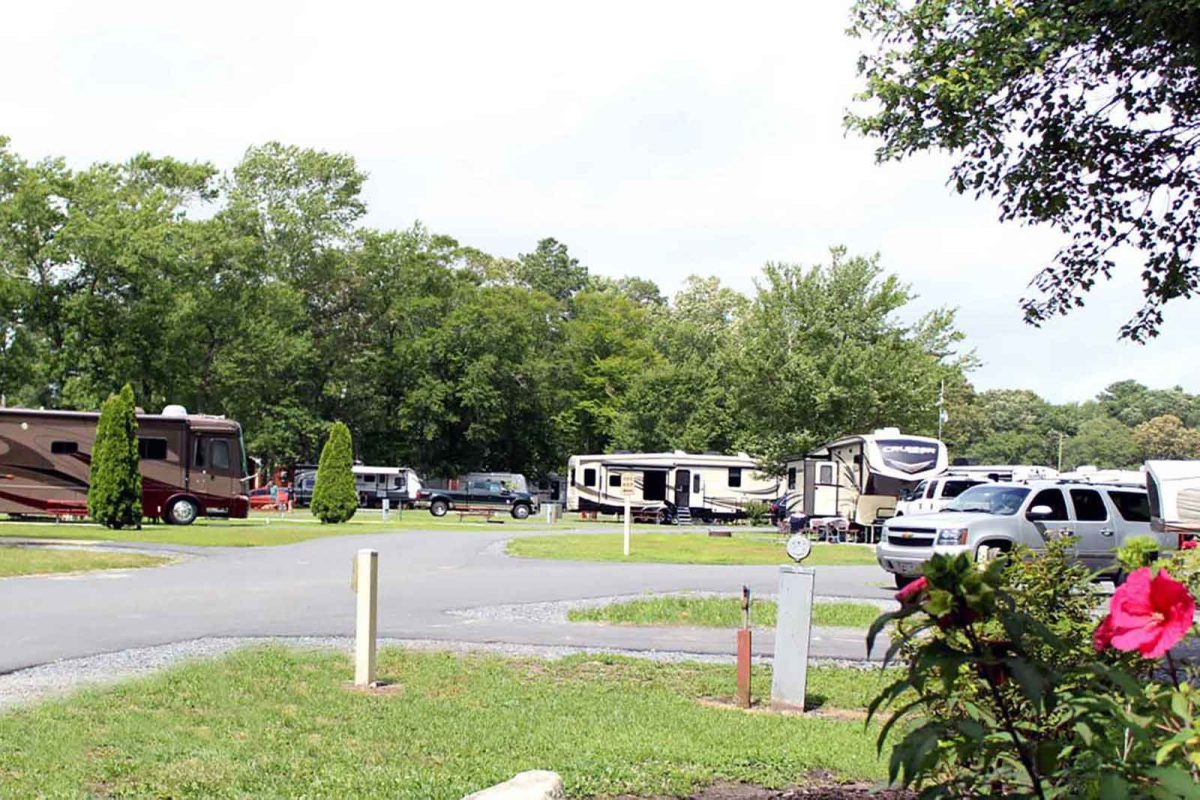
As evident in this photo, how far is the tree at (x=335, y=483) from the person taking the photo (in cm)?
3862

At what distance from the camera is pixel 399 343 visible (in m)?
65.0

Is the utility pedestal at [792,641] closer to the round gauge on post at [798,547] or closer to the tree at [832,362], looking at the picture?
the round gauge on post at [798,547]

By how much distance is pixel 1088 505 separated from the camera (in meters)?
20.0

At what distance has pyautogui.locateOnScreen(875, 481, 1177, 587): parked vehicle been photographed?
18.3 m

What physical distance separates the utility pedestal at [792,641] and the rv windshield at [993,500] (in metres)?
11.1

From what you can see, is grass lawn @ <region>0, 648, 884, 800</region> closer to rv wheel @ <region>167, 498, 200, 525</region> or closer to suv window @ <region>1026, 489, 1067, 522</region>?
suv window @ <region>1026, 489, 1067, 522</region>

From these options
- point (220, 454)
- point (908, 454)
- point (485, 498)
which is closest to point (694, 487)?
point (485, 498)

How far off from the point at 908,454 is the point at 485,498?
24229mm

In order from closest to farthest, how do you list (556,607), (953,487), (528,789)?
1. (528,789)
2. (556,607)
3. (953,487)

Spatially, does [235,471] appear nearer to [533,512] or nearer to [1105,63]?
[533,512]

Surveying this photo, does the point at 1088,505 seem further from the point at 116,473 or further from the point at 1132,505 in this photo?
the point at 116,473

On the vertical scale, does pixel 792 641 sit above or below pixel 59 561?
above

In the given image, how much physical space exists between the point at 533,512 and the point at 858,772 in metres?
49.0

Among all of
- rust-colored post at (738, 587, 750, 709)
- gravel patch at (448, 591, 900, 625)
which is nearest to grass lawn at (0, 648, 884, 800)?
rust-colored post at (738, 587, 750, 709)
